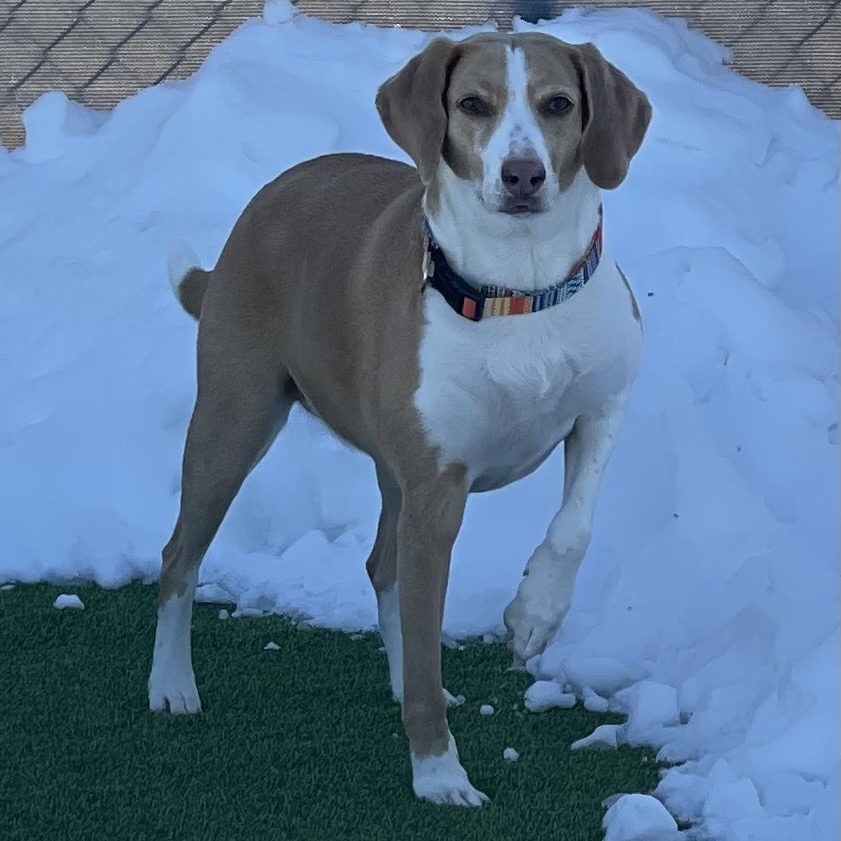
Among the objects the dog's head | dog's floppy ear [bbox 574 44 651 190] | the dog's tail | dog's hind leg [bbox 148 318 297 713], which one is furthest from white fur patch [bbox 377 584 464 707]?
dog's floppy ear [bbox 574 44 651 190]

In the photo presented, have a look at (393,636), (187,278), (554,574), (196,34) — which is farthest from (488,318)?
(196,34)

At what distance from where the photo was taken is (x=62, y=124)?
725 centimetres

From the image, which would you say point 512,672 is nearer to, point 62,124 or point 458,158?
point 458,158

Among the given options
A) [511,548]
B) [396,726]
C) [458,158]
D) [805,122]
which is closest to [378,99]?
[458,158]

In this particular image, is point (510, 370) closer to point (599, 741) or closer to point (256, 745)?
point (599, 741)

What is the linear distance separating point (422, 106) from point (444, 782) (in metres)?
1.43

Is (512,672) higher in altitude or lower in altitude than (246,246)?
lower

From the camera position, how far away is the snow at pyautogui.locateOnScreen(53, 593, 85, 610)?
15.7 feet

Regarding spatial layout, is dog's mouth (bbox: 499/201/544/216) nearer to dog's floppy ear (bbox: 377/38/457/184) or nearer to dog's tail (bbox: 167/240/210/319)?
dog's floppy ear (bbox: 377/38/457/184)

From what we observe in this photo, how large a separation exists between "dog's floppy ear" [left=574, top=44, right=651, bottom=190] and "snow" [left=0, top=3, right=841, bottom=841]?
117 centimetres

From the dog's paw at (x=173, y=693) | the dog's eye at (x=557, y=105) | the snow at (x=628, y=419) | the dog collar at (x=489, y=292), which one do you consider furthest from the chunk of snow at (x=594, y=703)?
the dog's eye at (x=557, y=105)

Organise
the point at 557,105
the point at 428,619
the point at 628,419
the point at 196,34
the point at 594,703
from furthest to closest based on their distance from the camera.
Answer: the point at 196,34 → the point at 628,419 → the point at 594,703 → the point at 428,619 → the point at 557,105

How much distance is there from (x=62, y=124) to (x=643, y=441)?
336 centimetres

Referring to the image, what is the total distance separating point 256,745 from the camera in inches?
153
